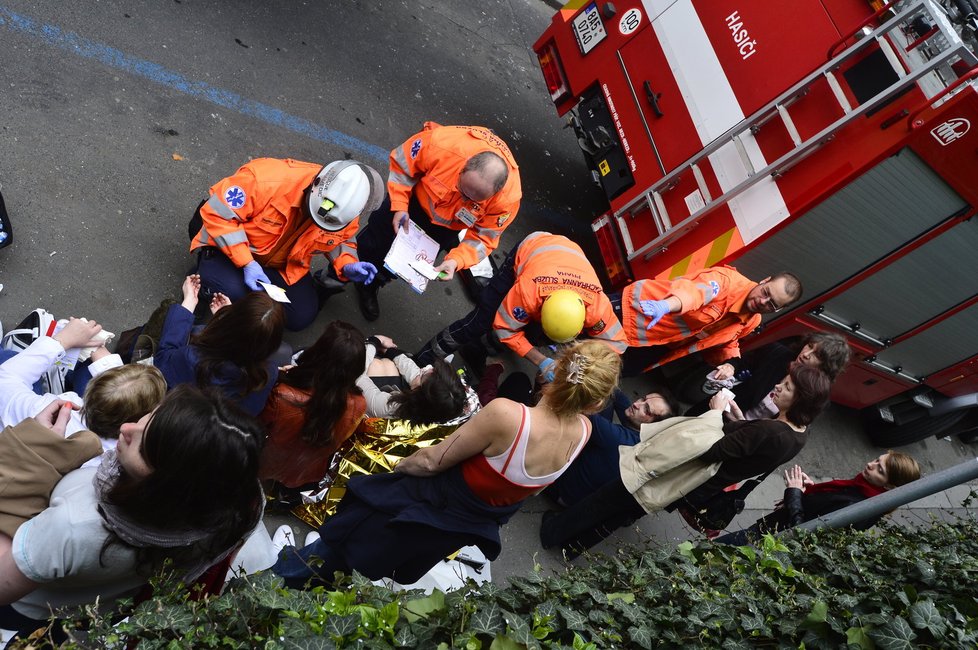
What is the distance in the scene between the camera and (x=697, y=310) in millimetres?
4395

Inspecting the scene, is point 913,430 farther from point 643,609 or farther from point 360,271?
point 643,609

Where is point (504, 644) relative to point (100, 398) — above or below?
above

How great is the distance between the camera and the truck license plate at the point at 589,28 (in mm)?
5691

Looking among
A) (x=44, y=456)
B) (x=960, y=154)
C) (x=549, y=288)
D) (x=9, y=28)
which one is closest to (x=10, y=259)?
(x=9, y=28)

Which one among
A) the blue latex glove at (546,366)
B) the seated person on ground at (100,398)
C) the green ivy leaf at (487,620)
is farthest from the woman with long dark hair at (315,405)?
the green ivy leaf at (487,620)

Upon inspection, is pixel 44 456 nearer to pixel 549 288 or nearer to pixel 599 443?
pixel 549 288

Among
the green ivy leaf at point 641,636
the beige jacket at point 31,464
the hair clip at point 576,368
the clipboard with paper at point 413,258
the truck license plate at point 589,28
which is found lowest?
the clipboard with paper at point 413,258

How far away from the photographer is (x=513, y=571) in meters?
4.01

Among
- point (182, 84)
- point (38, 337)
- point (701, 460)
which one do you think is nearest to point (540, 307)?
point (701, 460)

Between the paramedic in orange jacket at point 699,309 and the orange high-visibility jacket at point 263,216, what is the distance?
1.87 metres

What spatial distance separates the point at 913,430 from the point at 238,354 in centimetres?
636

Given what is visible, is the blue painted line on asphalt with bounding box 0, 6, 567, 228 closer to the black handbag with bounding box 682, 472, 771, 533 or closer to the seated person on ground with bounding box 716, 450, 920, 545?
the black handbag with bounding box 682, 472, 771, 533

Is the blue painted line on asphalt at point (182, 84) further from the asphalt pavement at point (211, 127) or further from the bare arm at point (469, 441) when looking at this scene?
the bare arm at point (469, 441)

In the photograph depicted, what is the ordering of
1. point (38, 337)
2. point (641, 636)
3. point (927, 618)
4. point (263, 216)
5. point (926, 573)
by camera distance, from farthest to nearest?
point (263, 216)
point (38, 337)
point (926, 573)
point (927, 618)
point (641, 636)
